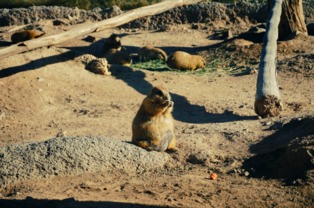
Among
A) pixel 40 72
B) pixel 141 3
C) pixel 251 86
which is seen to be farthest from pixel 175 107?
pixel 141 3

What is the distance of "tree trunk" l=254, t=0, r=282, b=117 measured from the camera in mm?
11039

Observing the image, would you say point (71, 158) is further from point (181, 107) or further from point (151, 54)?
point (151, 54)

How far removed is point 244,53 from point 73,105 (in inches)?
179

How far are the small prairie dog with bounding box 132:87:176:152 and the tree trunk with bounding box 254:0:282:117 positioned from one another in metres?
2.63

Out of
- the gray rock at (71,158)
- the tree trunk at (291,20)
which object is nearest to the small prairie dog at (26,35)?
the tree trunk at (291,20)

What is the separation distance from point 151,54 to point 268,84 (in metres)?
4.36

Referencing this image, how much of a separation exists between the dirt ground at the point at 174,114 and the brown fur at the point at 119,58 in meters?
0.53

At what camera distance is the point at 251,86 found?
13172 millimetres

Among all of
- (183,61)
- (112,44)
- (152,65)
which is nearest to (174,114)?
(183,61)

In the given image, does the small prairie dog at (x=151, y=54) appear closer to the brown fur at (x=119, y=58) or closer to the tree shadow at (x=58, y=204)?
the brown fur at (x=119, y=58)

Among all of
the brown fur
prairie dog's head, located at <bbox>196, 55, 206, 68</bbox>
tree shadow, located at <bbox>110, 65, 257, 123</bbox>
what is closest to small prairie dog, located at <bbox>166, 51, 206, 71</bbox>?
prairie dog's head, located at <bbox>196, 55, 206, 68</bbox>

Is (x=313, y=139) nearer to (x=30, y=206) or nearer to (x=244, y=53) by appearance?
(x=30, y=206)

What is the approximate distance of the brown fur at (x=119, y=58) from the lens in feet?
48.6

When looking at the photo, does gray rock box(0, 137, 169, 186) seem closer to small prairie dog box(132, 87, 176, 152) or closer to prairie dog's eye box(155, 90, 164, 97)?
small prairie dog box(132, 87, 176, 152)
